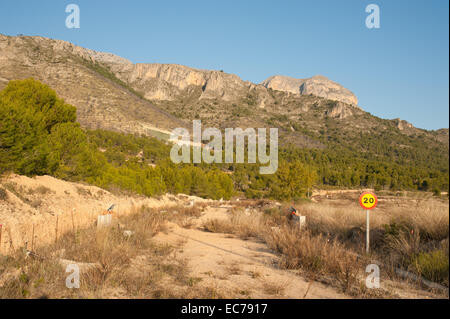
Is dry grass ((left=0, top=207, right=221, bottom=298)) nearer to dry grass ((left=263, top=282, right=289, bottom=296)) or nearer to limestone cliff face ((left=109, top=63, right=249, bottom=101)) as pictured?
dry grass ((left=263, top=282, right=289, bottom=296))

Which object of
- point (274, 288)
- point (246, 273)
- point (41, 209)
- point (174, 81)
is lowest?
point (246, 273)

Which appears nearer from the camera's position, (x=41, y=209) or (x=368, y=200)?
(x=368, y=200)

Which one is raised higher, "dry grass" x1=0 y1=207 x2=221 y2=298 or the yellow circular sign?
the yellow circular sign

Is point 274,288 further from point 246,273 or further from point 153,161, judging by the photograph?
point 153,161

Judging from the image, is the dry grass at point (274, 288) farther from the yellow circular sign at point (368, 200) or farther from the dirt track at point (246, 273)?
the yellow circular sign at point (368, 200)

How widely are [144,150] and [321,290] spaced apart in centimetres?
5942

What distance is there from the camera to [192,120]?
88188 millimetres

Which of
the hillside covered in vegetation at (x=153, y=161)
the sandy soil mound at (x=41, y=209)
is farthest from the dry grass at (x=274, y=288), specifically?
the sandy soil mound at (x=41, y=209)

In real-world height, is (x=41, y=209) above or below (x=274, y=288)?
above

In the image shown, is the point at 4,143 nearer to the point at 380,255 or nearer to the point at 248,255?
the point at 248,255

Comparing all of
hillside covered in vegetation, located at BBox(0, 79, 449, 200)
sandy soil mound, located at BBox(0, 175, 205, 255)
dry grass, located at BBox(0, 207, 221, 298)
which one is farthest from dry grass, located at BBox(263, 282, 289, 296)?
sandy soil mound, located at BBox(0, 175, 205, 255)

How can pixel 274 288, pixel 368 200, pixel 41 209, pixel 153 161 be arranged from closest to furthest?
pixel 274 288, pixel 368 200, pixel 41 209, pixel 153 161

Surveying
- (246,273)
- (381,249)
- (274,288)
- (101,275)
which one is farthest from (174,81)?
(274,288)
